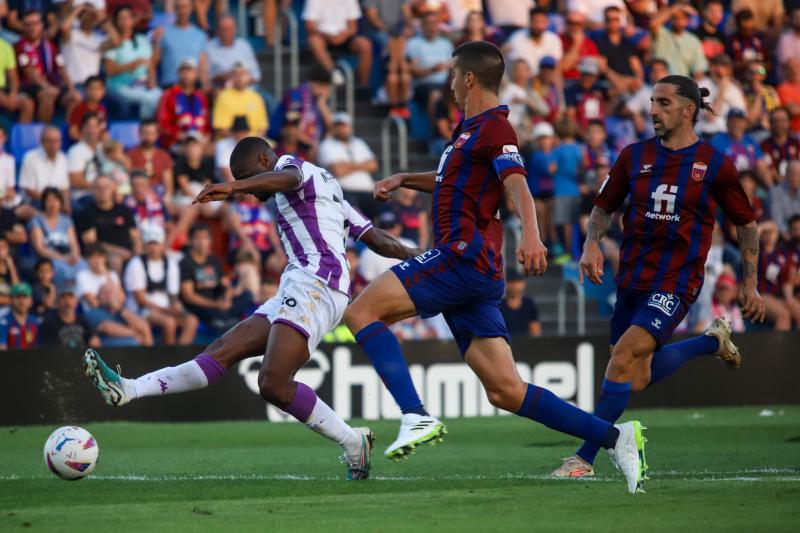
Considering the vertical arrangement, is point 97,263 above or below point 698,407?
above

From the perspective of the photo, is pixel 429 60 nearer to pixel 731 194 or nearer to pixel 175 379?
pixel 731 194

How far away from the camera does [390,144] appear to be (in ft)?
65.8

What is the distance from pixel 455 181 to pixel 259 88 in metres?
11.4

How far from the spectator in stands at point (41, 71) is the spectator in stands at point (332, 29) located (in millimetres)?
3757

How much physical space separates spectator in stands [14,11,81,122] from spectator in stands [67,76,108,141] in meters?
0.13


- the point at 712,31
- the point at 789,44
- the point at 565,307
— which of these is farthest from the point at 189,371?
the point at 789,44

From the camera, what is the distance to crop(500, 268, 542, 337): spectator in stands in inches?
676

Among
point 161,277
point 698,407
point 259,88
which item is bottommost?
point 698,407

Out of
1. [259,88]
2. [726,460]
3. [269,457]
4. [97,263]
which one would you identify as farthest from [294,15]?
[726,460]

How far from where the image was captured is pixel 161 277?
16047 mm

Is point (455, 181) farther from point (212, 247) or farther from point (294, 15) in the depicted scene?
point (294, 15)

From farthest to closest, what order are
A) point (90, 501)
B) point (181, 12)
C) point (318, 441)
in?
point (181, 12)
point (318, 441)
point (90, 501)

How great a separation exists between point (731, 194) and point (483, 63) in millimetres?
2062

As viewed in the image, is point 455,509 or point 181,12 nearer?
point 455,509
